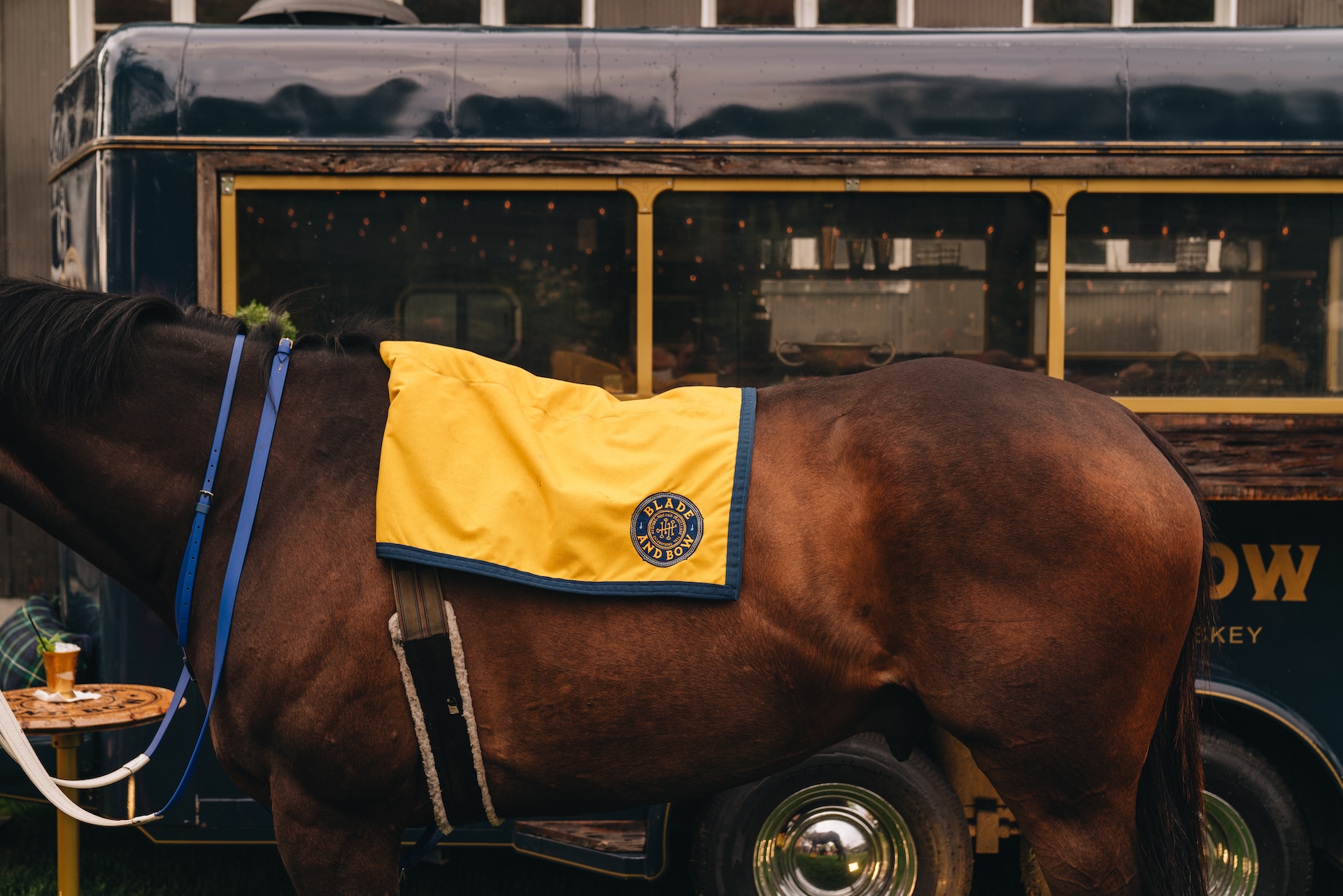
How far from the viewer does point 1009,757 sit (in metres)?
2.02

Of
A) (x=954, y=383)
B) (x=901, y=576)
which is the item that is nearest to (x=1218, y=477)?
(x=954, y=383)

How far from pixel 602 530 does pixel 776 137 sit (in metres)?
1.64

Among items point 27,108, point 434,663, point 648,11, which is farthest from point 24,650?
point 648,11

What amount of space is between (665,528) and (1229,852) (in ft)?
7.78

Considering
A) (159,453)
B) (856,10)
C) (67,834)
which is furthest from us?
(856,10)

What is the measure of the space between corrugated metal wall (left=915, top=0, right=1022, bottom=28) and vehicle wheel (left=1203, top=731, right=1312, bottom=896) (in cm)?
526

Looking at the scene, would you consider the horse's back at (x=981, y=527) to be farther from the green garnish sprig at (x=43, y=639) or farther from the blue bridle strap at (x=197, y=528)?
the green garnish sprig at (x=43, y=639)

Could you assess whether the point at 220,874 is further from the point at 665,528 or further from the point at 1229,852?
the point at 1229,852

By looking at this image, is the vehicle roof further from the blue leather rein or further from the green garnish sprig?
the green garnish sprig

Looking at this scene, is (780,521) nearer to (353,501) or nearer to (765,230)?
(353,501)

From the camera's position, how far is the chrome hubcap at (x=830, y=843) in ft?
10.3

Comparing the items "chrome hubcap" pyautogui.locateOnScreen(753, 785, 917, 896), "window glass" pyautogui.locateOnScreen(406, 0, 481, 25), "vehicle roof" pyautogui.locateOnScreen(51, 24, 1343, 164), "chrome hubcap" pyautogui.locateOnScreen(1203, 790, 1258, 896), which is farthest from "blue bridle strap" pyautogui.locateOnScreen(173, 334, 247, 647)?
"window glass" pyautogui.locateOnScreen(406, 0, 481, 25)

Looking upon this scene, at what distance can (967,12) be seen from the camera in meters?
6.78

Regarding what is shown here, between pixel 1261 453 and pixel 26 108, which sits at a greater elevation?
pixel 26 108
